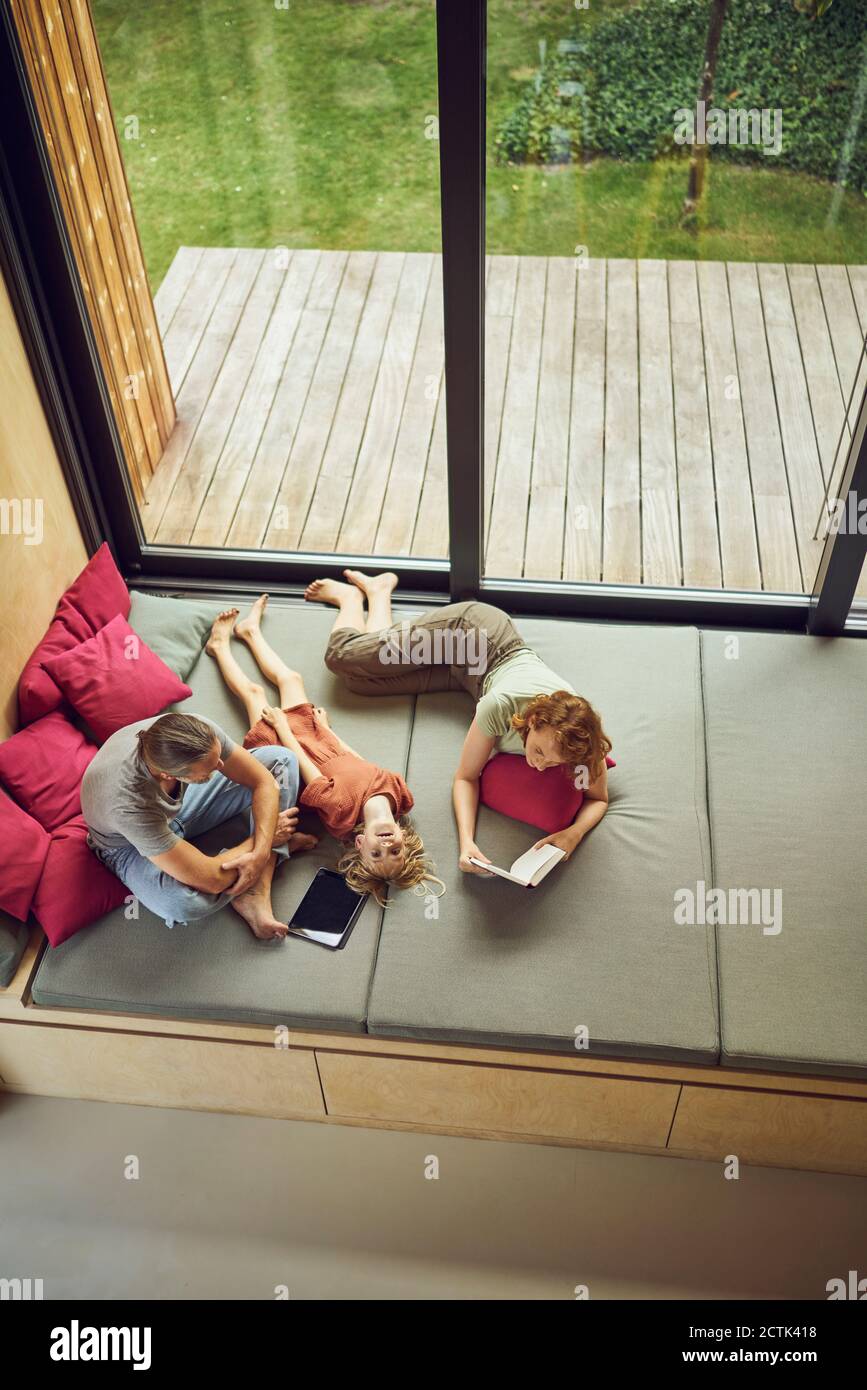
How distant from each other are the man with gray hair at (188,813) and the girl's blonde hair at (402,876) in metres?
0.16

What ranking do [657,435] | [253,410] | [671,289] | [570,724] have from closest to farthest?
[570,724] → [671,289] → [657,435] → [253,410]

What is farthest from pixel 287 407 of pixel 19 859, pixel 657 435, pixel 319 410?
pixel 19 859

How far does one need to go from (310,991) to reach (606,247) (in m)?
2.21

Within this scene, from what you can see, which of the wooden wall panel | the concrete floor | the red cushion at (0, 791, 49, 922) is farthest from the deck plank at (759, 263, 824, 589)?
the red cushion at (0, 791, 49, 922)

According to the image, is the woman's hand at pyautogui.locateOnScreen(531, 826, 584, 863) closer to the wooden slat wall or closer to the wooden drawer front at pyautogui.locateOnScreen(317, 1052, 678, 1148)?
the wooden drawer front at pyautogui.locateOnScreen(317, 1052, 678, 1148)

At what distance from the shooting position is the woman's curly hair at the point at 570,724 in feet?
9.09

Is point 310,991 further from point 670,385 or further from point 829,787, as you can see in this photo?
point 670,385

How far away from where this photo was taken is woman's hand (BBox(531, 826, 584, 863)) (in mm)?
2951

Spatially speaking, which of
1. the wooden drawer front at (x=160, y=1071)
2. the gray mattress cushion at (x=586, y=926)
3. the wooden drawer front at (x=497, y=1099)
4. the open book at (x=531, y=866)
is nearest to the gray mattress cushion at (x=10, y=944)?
the wooden drawer front at (x=160, y=1071)

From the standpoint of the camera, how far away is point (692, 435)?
3.58m

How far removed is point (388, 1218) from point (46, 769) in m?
1.49

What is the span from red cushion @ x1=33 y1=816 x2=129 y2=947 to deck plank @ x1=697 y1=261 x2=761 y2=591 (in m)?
2.20

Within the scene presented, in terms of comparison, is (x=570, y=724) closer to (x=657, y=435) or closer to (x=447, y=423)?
(x=447, y=423)

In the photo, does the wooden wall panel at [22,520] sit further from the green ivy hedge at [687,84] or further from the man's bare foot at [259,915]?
the green ivy hedge at [687,84]
